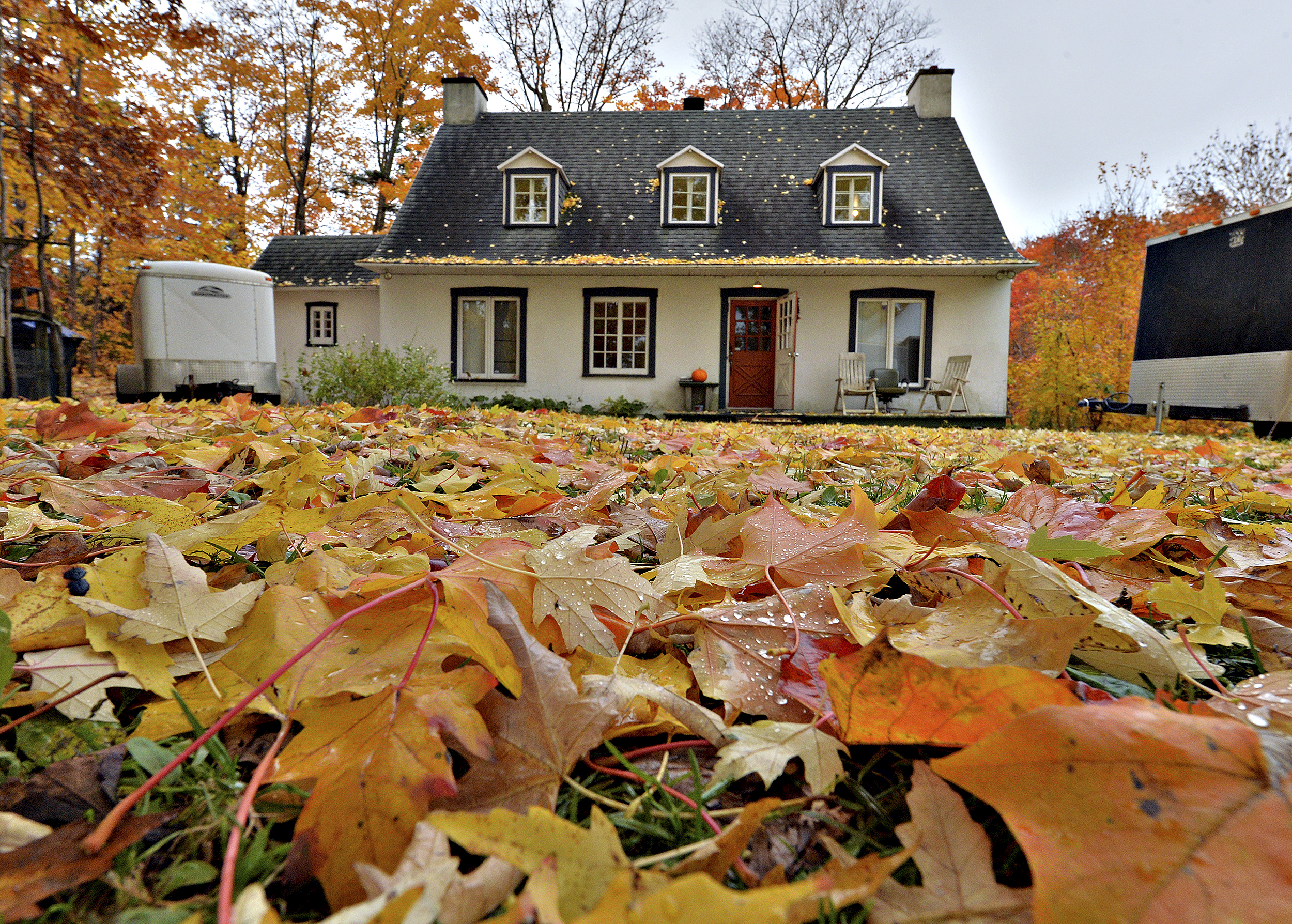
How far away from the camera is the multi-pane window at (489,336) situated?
13.1 metres

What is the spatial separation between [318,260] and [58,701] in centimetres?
1876

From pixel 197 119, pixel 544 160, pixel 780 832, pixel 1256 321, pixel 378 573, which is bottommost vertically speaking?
pixel 780 832

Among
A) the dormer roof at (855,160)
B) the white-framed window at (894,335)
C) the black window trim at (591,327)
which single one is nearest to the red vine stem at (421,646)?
the black window trim at (591,327)

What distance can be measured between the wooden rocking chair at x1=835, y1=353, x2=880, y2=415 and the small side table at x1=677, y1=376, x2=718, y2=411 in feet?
7.42

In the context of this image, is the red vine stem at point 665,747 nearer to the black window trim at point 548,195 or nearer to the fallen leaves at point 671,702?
the fallen leaves at point 671,702

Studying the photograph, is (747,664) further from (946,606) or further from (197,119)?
(197,119)

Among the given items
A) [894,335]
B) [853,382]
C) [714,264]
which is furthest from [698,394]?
[894,335]

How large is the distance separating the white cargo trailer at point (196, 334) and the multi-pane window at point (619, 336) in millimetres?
5729

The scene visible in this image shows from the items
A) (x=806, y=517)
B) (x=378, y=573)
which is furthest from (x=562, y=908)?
(x=806, y=517)

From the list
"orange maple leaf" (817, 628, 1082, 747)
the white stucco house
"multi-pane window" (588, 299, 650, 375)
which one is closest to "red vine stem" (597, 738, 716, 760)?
"orange maple leaf" (817, 628, 1082, 747)

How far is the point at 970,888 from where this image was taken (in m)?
0.41

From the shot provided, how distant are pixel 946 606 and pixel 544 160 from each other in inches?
542

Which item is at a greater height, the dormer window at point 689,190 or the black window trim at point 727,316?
the dormer window at point 689,190

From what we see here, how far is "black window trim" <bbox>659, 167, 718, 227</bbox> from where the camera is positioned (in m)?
13.0
